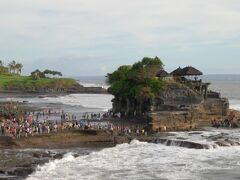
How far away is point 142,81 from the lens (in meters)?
68.1

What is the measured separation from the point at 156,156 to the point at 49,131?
12865 millimetres

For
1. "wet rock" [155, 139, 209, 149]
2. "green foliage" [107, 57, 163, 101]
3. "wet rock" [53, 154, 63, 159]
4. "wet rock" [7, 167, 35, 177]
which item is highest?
A: "green foliage" [107, 57, 163, 101]

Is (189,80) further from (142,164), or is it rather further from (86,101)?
(86,101)

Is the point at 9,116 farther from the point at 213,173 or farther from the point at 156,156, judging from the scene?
the point at 213,173

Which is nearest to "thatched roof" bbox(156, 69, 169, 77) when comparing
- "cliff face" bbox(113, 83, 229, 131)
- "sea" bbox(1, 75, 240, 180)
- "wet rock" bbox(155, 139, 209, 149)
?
"cliff face" bbox(113, 83, 229, 131)

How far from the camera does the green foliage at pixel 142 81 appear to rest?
67500 millimetres

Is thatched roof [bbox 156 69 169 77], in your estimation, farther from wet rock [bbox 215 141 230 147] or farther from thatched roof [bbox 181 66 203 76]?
wet rock [bbox 215 141 230 147]

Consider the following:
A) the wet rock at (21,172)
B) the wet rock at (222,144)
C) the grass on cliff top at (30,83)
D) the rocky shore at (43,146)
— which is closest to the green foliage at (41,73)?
the grass on cliff top at (30,83)

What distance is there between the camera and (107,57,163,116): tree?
67.6 meters

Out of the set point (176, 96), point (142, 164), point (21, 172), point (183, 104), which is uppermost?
point (176, 96)

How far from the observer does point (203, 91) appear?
73.2 m

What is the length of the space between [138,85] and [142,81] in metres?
0.86

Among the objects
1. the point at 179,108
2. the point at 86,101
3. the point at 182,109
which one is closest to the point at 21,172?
the point at 182,109

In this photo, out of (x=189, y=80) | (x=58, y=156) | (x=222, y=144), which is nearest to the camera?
(x=58, y=156)
